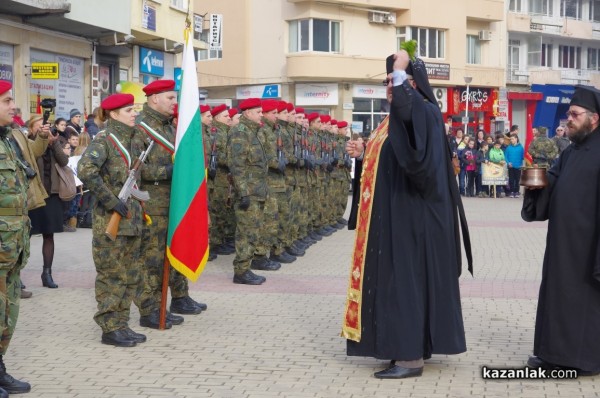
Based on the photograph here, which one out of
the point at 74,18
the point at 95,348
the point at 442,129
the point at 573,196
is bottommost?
the point at 95,348

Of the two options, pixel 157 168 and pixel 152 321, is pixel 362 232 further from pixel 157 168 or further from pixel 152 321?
pixel 152 321

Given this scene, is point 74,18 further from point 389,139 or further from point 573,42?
point 573,42

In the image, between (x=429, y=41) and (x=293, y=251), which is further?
(x=429, y=41)

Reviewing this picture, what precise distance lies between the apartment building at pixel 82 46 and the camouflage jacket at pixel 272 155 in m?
8.74

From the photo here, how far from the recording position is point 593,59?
60.6 meters

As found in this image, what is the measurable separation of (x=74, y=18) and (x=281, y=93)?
21.4 metres

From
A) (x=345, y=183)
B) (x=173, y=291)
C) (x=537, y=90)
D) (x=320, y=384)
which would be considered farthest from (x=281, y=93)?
(x=320, y=384)

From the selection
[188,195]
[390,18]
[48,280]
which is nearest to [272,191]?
[48,280]

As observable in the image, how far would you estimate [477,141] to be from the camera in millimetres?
33750

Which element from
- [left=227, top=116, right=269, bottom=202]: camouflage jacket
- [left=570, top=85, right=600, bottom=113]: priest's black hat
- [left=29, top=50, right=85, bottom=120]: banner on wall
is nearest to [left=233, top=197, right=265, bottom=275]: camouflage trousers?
[left=227, top=116, right=269, bottom=202]: camouflage jacket

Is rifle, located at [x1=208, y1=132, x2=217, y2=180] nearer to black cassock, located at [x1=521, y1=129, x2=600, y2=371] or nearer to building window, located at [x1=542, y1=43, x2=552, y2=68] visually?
black cassock, located at [x1=521, y1=129, x2=600, y2=371]

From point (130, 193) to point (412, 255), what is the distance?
2596mm

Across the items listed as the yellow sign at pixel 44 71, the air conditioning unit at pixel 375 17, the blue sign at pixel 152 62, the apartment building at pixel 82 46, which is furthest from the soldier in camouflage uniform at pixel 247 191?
the air conditioning unit at pixel 375 17

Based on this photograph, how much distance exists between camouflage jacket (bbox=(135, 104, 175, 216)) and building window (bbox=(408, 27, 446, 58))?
129ft
